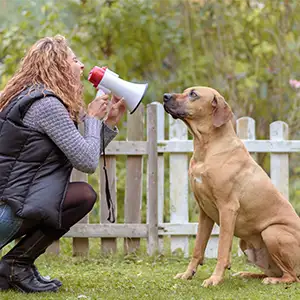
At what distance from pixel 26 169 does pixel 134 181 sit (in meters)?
2.25

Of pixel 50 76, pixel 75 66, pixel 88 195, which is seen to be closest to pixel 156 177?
pixel 88 195

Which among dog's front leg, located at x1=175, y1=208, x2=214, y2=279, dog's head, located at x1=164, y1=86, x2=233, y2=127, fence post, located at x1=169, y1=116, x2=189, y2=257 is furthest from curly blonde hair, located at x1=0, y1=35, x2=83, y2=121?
fence post, located at x1=169, y1=116, x2=189, y2=257

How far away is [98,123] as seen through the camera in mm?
3990

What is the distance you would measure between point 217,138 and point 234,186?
354 mm

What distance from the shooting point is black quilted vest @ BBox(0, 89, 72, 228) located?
368 cm

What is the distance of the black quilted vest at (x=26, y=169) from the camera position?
3.68 metres

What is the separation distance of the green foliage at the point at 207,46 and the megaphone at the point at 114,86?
3490 mm

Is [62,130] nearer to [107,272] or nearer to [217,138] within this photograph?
[217,138]

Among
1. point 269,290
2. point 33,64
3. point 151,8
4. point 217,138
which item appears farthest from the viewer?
point 151,8

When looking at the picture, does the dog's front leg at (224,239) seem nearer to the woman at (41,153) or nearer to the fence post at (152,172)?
the woman at (41,153)

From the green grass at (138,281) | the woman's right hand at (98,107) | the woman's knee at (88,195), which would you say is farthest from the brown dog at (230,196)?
the woman's knee at (88,195)

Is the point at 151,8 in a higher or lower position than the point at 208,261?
higher

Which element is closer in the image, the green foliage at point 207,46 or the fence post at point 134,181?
the fence post at point 134,181

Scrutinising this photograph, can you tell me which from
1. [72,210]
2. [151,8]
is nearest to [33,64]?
[72,210]
